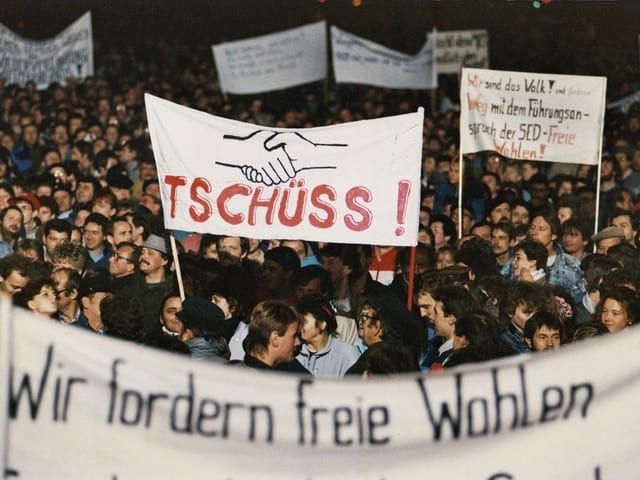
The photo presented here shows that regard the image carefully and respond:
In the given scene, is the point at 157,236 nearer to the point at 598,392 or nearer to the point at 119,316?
the point at 119,316

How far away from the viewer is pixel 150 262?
7.75m

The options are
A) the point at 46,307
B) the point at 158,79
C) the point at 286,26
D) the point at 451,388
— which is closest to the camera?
the point at 451,388

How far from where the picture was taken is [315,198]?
6934mm

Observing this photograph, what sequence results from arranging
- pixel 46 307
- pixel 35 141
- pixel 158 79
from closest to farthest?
pixel 46 307
pixel 35 141
pixel 158 79

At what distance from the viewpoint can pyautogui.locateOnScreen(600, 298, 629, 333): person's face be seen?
Answer: 6391 mm

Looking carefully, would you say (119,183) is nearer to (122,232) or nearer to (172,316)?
(122,232)

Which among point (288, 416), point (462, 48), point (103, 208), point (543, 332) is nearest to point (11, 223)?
point (103, 208)

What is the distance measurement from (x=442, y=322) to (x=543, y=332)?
22.5 inches

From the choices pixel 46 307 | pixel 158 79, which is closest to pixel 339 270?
pixel 46 307

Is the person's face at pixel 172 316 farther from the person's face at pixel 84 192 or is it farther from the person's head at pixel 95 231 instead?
the person's face at pixel 84 192

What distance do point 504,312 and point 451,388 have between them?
Answer: 127 inches

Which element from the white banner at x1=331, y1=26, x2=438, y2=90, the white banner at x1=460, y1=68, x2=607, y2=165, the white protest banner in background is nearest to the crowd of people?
the white protest banner in background

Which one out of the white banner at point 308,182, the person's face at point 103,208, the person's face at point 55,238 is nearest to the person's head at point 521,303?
the white banner at point 308,182

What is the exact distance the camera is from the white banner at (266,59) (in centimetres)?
1686
